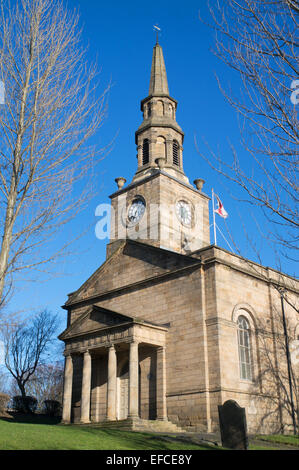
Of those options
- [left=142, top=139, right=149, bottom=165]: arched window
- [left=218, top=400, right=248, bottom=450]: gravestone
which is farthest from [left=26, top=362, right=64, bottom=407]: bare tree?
[left=218, top=400, right=248, bottom=450]: gravestone

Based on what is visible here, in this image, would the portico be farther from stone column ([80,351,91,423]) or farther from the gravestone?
the gravestone

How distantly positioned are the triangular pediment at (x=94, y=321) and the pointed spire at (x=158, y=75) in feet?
69.8

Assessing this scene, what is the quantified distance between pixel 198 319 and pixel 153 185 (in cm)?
1433

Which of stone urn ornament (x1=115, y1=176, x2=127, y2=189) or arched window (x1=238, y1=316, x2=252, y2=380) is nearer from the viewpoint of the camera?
arched window (x1=238, y1=316, x2=252, y2=380)

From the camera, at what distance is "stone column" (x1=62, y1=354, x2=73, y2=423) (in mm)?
25594

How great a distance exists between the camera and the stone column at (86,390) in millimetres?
24156

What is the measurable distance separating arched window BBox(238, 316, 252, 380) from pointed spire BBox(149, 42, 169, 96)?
889 inches

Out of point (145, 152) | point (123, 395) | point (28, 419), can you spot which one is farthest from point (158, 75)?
point (28, 419)

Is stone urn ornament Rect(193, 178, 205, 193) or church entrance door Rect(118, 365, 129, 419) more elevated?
stone urn ornament Rect(193, 178, 205, 193)

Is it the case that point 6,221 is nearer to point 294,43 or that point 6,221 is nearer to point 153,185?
point 294,43

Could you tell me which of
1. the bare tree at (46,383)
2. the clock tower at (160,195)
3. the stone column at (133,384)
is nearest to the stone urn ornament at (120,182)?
the clock tower at (160,195)

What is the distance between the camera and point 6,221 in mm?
10734
